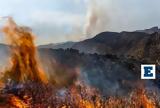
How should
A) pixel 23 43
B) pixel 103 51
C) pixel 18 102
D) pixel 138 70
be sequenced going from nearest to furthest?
pixel 18 102 → pixel 23 43 → pixel 138 70 → pixel 103 51

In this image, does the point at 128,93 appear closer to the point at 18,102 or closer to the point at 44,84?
the point at 44,84

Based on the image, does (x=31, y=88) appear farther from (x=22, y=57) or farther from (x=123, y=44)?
(x=123, y=44)

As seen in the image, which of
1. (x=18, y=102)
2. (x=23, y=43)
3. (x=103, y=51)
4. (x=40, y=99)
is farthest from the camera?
(x=103, y=51)

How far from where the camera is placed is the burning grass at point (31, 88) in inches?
2045

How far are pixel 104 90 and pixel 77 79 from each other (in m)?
4.27

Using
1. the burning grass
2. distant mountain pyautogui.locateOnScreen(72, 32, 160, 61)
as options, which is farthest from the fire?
distant mountain pyautogui.locateOnScreen(72, 32, 160, 61)

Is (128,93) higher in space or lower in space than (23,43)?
lower

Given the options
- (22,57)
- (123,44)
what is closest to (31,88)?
(22,57)

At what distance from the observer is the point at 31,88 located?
5438 cm

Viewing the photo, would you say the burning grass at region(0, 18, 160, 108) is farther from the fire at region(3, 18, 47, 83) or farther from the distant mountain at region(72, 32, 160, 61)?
the distant mountain at region(72, 32, 160, 61)

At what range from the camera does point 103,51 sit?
142 m

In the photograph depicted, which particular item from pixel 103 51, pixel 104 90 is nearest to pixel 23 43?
pixel 104 90

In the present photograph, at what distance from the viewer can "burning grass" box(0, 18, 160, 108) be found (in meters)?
51.9

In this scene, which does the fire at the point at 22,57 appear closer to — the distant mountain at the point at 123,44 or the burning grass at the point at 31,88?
the burning grass at the point at 31,88
